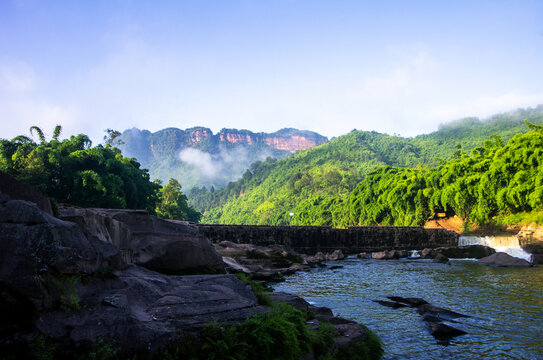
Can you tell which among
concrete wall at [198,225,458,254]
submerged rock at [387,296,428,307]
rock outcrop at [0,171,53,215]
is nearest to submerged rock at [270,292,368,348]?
submerged rock at [387,296,428,307]

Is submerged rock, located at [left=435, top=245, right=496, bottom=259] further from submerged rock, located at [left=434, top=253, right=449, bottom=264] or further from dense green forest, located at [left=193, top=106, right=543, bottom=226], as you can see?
dense green forest, located at [left=193, top=106, right=543, bottom=226]

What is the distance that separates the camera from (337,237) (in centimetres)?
4934

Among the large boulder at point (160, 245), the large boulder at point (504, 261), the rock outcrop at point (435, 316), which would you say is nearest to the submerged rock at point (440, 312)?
the rock outcrop at point (435, 316)

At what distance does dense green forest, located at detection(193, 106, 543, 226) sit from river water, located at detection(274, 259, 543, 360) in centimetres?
2554

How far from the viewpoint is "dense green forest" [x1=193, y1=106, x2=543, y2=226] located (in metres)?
49.2

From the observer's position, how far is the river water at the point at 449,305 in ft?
31.4

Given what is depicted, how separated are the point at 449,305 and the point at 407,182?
55066 millimetres

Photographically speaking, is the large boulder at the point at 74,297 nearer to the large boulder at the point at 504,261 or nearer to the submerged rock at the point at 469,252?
the large boulder at the point at 504,261

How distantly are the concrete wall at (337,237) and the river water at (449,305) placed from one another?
18034mm

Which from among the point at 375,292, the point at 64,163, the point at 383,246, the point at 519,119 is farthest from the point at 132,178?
the point at 519,119

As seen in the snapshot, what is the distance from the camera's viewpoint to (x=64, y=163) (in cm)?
3856

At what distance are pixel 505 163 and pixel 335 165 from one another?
122419 mm

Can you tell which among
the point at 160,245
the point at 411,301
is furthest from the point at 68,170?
the point at 411,301

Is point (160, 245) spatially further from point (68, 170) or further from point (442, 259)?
point (68, 170)
